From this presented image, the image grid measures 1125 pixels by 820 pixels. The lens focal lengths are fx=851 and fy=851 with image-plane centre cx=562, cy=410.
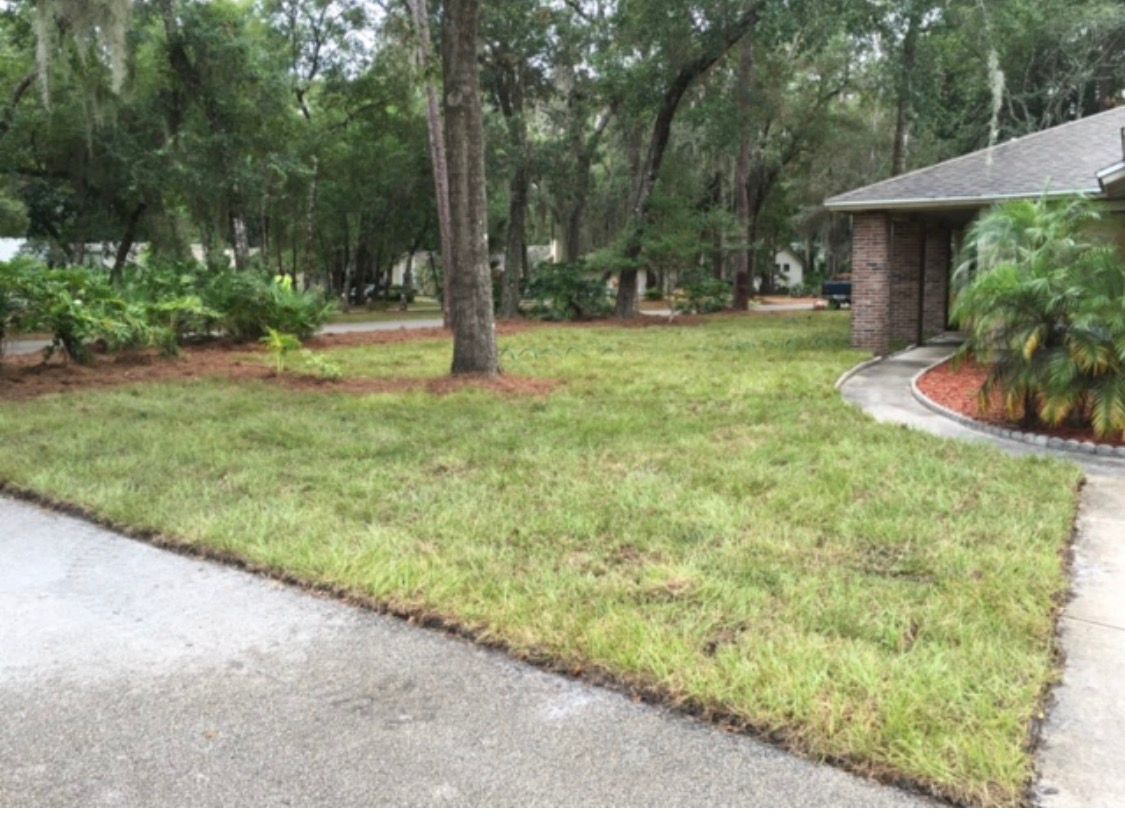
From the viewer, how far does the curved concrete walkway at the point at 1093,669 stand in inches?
87.7

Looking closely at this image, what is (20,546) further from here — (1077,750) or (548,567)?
(1077,750)

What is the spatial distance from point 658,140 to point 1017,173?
9.48 meters

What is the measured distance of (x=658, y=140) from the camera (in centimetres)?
1991

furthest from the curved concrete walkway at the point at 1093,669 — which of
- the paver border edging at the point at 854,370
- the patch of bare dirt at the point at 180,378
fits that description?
the patch of bare dirt at the point at 180,378

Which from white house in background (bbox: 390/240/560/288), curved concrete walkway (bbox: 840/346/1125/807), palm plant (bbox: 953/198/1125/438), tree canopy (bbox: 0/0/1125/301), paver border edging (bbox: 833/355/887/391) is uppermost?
tree canopy (bbox: 0/0/1125/301)

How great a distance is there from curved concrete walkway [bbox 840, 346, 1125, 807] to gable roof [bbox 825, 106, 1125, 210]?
21.4 feet

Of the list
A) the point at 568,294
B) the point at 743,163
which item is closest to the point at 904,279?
the point at 568,294

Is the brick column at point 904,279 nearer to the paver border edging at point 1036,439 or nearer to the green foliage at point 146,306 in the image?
the paver border edging at point 1036,439

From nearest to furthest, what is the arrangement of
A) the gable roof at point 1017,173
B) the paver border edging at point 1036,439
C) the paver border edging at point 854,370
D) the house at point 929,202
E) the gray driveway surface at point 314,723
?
1. the gray driveway surface at point 314,723
2. the paver border edging at point 1036,439
3. the paver border edging at point 854,370
4. the gable roof at point 1017,173
5. the house at point 929,202

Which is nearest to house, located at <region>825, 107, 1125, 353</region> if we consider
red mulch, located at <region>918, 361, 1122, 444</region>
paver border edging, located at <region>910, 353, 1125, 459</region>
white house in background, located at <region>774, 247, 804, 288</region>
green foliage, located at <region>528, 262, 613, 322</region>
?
red mulch, located at <region>918, 361, 1122, 444</region>

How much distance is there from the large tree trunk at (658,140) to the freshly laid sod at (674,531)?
1220 centimetres

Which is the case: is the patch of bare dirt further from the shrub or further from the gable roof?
the shrub

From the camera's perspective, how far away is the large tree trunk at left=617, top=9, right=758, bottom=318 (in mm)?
17703

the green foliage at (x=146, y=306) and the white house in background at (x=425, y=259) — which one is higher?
the white house in background at (x=425, y=259)
